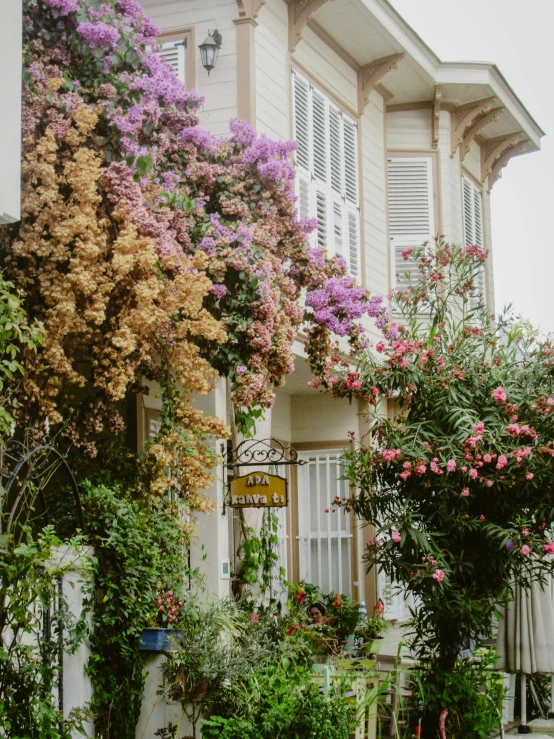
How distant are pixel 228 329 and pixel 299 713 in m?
3.10

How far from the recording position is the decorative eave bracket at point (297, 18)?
11969mm

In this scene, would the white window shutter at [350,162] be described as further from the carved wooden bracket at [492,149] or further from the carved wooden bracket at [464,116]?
the carved wooden bracket at [492,149]

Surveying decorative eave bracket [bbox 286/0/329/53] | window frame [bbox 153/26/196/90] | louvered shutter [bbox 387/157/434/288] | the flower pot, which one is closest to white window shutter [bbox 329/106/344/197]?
decorative eave bracket [bbox 286/0/329/53]

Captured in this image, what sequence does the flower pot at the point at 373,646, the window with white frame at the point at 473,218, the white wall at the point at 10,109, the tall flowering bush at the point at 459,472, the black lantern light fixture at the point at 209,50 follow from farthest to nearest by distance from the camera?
the window with white frame at the point at 473,218 < the flower pot at the point at 373,646 < the black lantern light fixture at the point at 209,50 < the tall flowering bush at the point at 459,472 < the white wall at the point at 10,109

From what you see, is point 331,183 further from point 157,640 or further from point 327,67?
point 157,640

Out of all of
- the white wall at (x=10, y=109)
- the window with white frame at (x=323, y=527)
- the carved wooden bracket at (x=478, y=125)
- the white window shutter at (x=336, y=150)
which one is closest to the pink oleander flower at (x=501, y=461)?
the white wall at (x=10, y=109)

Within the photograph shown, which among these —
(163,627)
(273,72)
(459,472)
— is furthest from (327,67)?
(163,627)

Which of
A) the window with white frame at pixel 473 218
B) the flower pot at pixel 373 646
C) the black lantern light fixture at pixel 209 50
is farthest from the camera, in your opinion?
the window with white frame at pixel 473 218

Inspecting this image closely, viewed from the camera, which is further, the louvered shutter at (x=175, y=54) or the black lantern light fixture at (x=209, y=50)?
the louvered shutter at (x=175, y=54)

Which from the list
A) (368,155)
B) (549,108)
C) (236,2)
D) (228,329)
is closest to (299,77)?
(236,2)

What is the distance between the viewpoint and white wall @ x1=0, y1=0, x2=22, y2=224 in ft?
21.2

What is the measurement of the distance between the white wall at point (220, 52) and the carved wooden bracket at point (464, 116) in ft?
17.5

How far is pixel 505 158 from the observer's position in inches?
698

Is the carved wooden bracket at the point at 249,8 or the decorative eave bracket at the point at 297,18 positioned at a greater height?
the decorative eave bracket at the point at 297,18
